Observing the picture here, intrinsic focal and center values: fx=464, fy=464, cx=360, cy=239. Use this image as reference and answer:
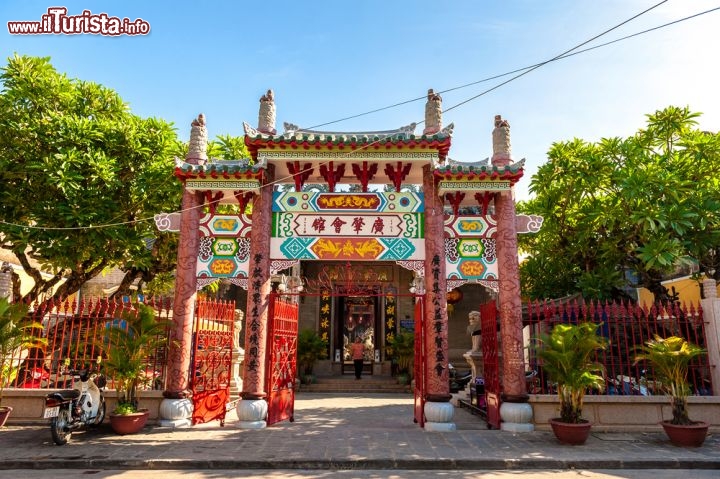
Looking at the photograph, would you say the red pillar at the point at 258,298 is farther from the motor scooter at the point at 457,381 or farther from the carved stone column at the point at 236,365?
the motor scooter at the point at 457,381

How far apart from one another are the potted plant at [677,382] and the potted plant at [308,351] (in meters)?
12.2

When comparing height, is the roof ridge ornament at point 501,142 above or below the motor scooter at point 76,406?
above

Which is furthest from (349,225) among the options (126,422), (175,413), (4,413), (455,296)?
(455,296)

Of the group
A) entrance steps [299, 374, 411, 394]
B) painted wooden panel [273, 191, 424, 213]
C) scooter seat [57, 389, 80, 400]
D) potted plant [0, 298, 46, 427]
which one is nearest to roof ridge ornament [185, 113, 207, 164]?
painted wooden panel [273, 191, 424, 213]

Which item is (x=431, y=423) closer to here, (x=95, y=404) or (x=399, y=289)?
(x=95, y=404)

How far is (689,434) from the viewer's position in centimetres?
755

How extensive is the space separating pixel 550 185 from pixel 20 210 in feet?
47.6

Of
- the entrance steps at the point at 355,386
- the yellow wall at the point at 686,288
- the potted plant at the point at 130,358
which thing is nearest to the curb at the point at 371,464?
the potted plant at the point at 130,358

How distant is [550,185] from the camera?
14102mm

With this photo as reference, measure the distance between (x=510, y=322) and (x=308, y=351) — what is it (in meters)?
10.8

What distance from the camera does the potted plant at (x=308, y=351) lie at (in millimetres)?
18109

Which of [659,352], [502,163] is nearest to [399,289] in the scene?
[502,163]

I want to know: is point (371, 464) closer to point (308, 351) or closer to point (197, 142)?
point (197, 142)

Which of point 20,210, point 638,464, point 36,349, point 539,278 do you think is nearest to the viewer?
point 638,464
